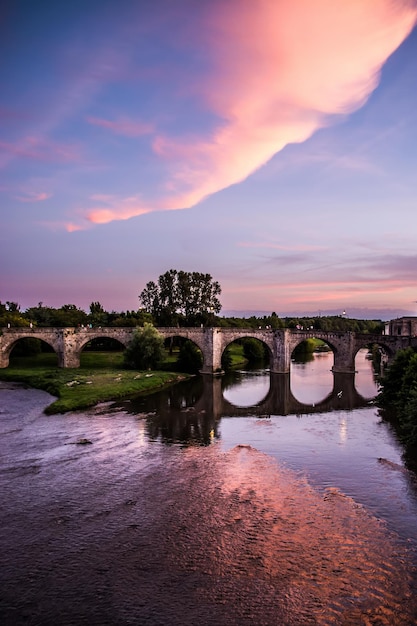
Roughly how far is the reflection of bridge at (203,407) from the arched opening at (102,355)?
15.5 meters

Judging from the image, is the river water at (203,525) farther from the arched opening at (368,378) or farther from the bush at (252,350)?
the bush at (252,350)

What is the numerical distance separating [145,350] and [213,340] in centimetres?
1048

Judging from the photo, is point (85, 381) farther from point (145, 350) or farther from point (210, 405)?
point (210, 405)

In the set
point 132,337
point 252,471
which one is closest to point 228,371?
point 132,337

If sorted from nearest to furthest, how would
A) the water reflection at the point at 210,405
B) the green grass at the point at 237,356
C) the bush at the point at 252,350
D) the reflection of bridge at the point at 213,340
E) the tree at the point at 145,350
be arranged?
1. the water reflection at the point at 210,405
2. the tree at the point at 145,350
3. the reflection of bridge at the point at 213,340
4. the green grass at the point at 237,356
5. the bush at the point at 252,350

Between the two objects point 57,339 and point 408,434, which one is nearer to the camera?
point 408,434

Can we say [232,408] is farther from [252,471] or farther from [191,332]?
[191,332]

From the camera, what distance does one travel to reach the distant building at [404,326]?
75281 mm

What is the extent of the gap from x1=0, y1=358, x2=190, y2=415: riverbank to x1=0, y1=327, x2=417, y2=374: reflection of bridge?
120 inches

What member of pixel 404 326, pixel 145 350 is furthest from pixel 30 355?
pixel 404 326

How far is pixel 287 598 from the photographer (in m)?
14.6

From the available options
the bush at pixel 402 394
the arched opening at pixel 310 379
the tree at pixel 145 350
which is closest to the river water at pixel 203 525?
the bush at pixel 402 394

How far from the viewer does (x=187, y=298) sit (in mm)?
84812

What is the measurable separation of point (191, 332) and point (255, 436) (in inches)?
1401
